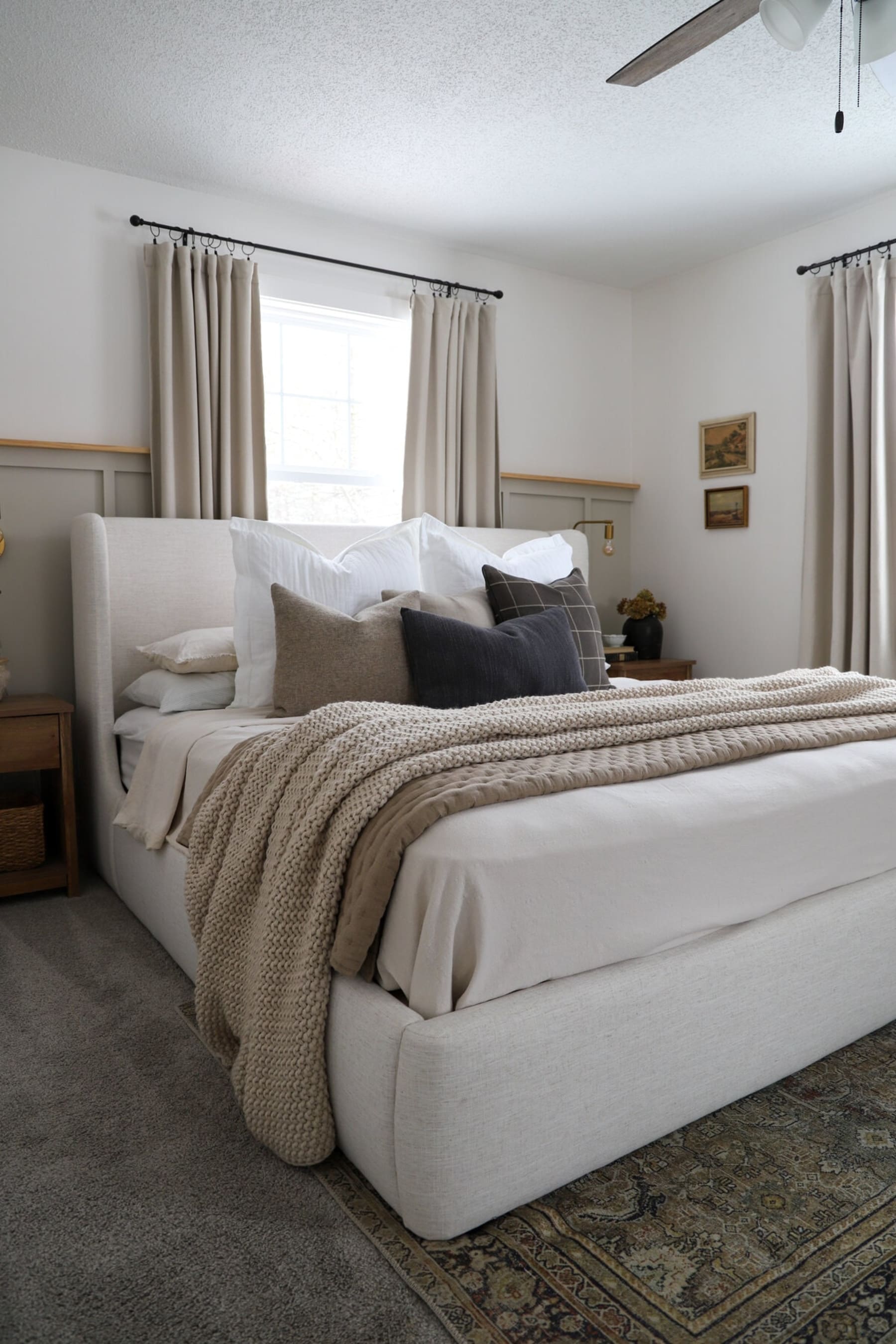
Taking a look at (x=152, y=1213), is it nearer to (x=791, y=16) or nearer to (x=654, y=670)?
(x=791, y=16)

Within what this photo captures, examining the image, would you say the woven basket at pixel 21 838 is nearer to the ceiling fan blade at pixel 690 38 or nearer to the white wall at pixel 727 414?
the ceiling fan blade at pixel 690 38

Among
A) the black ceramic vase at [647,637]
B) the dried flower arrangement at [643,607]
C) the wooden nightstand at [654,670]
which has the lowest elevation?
the wooden nightstand at [654,670]

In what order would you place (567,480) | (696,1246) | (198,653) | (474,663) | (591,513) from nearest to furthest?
1. (696,1246)
2. (474,663)
3. (198,653)
4. (567,480)
5. (591,513)

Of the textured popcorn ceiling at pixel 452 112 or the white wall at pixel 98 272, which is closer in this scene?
the textured popcorn ceiling at pixel 452 112

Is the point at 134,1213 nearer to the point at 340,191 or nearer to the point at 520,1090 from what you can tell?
the point at 520,1090

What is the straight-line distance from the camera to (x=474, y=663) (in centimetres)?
241

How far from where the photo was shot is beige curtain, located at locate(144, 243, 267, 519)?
334 cm

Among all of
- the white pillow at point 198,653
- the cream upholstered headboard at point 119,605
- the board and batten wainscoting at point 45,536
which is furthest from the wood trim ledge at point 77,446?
the white pillow at point 198,653

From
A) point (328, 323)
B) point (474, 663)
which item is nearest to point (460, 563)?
point (474, 663)

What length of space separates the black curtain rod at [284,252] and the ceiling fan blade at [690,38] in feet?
5.91

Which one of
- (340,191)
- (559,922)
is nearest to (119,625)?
(340,191)

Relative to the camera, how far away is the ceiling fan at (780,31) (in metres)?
1.84

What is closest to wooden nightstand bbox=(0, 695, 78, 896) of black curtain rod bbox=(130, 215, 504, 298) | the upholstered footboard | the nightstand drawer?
the nightstand drawer

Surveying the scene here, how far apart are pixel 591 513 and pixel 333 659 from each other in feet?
8.57
